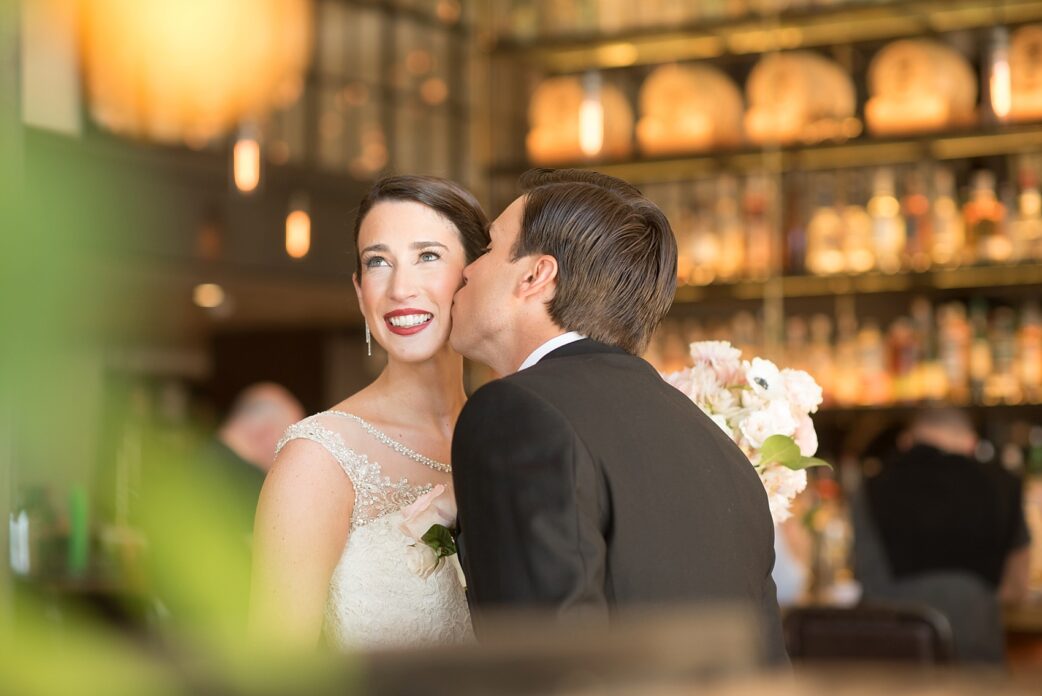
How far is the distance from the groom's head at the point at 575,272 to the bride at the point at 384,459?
1.12 feet

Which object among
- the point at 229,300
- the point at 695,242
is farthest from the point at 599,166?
the point at 229,300

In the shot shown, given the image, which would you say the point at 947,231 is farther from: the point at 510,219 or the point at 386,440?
the point at 510,219

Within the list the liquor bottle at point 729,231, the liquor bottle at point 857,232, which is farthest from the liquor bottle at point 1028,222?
the liquor bottle at point 729,231

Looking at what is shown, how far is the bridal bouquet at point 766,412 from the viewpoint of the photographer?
2.04m

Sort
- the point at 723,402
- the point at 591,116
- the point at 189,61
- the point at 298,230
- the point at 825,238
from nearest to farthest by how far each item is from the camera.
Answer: the point at 723,402
the point at 825,238
the point at 591,116
the point at 189,61
the point at 298,230

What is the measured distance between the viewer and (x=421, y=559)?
1.93 m

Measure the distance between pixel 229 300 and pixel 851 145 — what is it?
11.5ft

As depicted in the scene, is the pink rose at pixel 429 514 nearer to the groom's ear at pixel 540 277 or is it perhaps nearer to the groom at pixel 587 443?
the groom at pixel 587 443

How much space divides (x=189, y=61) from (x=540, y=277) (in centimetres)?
Answer: 516

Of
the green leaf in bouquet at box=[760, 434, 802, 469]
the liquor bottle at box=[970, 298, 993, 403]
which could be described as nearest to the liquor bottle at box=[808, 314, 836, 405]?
the liquor bottle at box=[970, 298, 993, 403]

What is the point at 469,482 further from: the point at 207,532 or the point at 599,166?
the point at 599,166

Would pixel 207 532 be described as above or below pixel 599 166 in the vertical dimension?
below

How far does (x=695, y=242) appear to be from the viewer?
19.3 ft

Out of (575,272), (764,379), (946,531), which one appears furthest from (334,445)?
(946,531)
